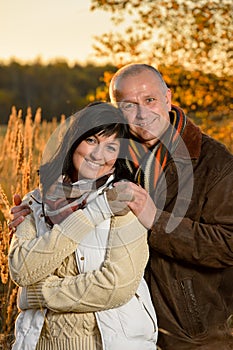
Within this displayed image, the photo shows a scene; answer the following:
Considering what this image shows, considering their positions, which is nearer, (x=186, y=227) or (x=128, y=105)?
(x=186, y=227)

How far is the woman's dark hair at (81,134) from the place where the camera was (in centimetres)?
327

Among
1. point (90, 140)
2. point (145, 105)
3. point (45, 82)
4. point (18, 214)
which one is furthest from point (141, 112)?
point (45, 82)

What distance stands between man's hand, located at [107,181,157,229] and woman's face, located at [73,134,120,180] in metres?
0.10

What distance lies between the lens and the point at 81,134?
129 inches

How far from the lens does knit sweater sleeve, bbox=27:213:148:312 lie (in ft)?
10.0

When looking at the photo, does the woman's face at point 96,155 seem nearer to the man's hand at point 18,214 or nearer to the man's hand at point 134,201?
the man's hand at point 134,201

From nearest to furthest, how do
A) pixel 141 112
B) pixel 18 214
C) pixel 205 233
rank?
1. pixel 18 214
2. pixel 205 233
3. pixel 141 112

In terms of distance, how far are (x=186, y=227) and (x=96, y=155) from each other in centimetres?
77

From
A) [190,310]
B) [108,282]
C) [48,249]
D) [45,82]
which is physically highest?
[45,82]

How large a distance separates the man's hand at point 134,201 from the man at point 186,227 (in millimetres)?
290

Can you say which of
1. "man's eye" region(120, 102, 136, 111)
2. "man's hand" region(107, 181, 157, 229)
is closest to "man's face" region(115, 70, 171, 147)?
"man's eye" region(120, 102, 136, 111)

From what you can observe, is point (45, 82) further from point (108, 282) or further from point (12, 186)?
point (108, 282)

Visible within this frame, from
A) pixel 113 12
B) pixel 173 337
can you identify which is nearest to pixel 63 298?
pixel 173 337

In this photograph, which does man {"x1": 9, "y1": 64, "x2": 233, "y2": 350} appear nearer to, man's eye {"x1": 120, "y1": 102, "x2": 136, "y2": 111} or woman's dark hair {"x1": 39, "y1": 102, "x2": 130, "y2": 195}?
man's eye {"x1": 120, "y1": 102, "x2": 136, "y2": 111}
